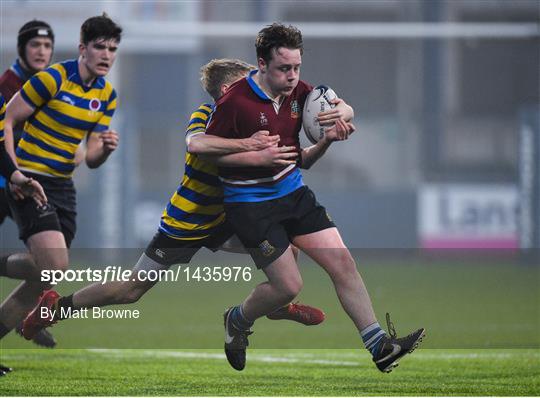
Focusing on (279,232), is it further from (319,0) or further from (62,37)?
(319,0)

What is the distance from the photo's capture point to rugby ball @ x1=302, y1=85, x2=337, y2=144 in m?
6.53

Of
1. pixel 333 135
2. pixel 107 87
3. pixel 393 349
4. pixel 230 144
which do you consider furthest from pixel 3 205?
pixel 393 349

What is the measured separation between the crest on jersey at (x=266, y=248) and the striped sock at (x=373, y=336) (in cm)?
65

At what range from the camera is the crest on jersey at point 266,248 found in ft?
21.4

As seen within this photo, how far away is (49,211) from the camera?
756cm

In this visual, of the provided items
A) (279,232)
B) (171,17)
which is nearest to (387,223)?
(171,17)

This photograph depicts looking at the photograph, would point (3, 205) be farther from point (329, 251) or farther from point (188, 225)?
point (329, 251)

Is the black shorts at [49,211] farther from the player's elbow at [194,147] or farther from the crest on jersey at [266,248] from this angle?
the crest on jersey at [266,248]

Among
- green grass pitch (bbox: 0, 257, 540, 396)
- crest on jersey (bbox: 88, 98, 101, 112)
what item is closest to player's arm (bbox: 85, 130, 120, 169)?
crest on jersey (bbox: 88, 98, 101, 112)

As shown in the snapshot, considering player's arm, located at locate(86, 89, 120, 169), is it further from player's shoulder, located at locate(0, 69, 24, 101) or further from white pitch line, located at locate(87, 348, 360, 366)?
white pitch line, located at locate(87, 348, 360, 366)

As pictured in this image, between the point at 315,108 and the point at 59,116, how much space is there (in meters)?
1.92

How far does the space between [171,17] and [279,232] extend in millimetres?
13171

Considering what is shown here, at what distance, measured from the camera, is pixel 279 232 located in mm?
6605

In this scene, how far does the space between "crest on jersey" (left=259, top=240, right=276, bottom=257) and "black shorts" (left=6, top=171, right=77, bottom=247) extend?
5.40 feet
